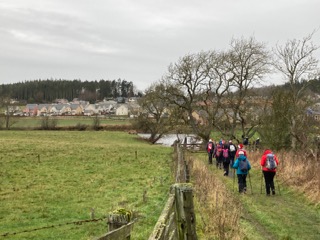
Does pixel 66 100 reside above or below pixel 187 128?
above

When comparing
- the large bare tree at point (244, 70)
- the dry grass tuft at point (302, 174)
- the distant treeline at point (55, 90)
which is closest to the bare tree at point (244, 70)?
the large bare tree at point (244, 70)

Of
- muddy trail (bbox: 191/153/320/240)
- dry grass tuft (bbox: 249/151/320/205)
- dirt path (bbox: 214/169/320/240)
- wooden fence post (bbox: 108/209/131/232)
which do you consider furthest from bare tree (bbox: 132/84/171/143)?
wooden fence post (bbox: 108/209/131/232)

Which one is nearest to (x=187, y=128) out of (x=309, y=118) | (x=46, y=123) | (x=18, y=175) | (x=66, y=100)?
(x=309, y=118)

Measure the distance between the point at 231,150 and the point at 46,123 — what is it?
49.0 metres

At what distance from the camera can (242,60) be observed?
3703 centimetres

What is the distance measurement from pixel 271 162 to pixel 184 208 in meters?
8.43

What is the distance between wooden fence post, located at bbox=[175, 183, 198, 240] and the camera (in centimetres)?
566

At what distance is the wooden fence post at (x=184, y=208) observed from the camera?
5664 millimetres

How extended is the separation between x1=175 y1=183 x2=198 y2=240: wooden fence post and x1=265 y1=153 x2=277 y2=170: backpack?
8.20 metres

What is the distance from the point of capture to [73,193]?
1477 centimetres

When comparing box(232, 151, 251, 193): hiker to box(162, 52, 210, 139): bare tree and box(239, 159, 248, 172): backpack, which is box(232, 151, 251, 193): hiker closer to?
box(239, 159, 248, 172): backpack

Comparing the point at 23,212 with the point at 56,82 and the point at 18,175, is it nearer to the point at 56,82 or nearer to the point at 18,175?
the point at 18,175

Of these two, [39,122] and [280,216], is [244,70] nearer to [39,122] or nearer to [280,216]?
[280,216]

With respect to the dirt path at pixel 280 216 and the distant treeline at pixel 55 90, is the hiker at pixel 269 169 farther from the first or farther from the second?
the distant treeline at pixel 55 90
